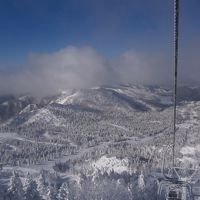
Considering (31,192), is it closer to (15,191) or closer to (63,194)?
(15,191)

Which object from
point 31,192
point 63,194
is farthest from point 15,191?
point 63,194

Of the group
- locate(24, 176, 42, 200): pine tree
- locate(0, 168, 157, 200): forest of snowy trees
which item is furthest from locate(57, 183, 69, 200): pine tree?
locate(24, 176, 42, 200): pine tree

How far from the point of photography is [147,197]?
11119 centimetres

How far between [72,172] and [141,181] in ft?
245

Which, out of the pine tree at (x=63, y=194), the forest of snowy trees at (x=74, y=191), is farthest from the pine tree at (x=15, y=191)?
the pine tree at (x=63, y=194)

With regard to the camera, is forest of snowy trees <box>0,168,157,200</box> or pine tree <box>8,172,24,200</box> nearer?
pine tree <box>8,172,24,200</box>

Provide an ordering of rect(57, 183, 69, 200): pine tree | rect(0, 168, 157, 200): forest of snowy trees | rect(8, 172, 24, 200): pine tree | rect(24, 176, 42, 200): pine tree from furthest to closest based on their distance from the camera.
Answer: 1. rect(57, 183, 69, 200): pine tree
2. rect(24, 176, 42, 200): pine tree
3. rect(0, 168, 157, 200): forest of snowy trees
4. rect(8, 172, 24, 200): pine tree

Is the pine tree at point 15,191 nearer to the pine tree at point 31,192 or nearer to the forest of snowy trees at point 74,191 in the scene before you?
the forest of snowy trees at point 74,191

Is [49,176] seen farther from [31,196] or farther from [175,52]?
[175,52]

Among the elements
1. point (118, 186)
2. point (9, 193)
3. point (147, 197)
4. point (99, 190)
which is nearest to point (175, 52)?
point (9, 193)

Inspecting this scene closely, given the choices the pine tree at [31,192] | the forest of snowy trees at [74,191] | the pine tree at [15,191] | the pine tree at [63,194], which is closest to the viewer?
the pine tree at [15,191]

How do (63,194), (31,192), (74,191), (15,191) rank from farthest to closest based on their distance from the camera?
(74,191) → (63,194) → (31,192) → (15,191)

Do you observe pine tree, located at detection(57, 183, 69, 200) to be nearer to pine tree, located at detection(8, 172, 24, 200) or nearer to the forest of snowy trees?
the forest of snowy trees

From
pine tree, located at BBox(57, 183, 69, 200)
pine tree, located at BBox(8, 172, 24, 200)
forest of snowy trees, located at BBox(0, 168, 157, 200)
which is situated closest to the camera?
pine tree, located at BBox(8, 172, 24, 200)
